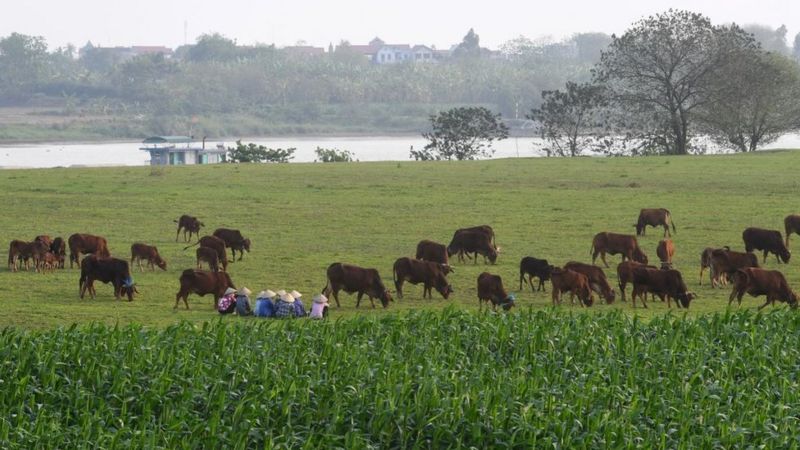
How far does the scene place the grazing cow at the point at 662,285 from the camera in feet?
69.3

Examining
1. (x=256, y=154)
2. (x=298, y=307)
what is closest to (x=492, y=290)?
(x=298, y=307)

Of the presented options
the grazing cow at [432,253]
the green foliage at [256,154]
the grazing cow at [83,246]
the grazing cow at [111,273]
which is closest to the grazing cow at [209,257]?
the grazing cow at [83,246]

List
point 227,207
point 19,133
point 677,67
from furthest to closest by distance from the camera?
point 19,133 → point 677,67 → point 227,207

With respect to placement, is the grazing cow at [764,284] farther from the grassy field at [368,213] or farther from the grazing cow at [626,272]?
the grazing cow at [626,272]

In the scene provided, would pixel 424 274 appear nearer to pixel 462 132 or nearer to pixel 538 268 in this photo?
pixel 538 268

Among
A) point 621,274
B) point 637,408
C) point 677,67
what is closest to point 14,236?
point 621,274

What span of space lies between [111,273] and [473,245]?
7.27 metres

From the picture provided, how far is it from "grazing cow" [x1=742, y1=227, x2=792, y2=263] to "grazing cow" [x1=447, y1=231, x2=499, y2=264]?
4.68 meters

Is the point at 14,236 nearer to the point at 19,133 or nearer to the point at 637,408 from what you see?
the point at 637,408

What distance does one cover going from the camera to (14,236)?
98.1 ft

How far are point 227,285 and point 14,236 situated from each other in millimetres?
10484

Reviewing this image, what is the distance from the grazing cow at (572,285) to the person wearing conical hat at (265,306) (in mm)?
4236

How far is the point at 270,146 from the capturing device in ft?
343

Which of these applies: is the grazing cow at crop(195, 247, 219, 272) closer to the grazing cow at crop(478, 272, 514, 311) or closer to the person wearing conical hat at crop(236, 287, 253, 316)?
the person wearing conical hat at crop(236, 287, 253, 316)
